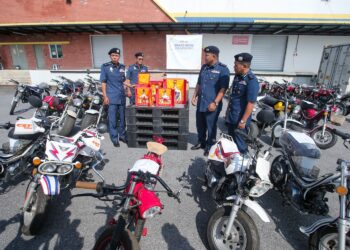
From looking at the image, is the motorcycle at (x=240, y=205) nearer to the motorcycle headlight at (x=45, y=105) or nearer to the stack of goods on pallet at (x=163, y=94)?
the stack of goods on pallet at (x=163, y=94)

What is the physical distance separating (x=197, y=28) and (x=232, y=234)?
12.6 m

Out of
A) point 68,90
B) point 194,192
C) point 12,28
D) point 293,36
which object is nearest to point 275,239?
point 194,192

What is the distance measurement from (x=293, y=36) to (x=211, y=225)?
1431 cm

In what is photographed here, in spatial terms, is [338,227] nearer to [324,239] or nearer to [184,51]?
[324,239]

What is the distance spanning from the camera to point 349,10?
44.2ft

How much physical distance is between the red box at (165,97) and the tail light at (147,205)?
2.61 m

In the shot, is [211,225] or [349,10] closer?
[211,225]

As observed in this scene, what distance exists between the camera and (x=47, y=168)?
221 centimetres

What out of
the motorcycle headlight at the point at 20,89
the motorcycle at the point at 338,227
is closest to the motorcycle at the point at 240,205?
the motorcycle at the point at 338,227

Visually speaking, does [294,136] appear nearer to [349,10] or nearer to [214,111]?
[214,111]

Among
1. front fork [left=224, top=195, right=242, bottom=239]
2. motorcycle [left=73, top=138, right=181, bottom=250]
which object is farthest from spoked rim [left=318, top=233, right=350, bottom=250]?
motorcycle [left=73, top=138, right=181, bottom=250]

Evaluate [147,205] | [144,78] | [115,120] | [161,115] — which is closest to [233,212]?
[147,205]

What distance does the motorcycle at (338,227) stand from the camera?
5.37 ft

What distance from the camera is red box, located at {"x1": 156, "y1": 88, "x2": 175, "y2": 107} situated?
4121 millimetres
